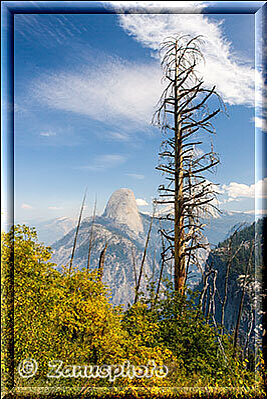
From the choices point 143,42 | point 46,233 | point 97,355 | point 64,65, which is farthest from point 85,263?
point 143,42

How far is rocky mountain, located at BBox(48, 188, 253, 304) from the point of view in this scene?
3148 millimetres

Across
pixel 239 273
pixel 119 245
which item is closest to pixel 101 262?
pixel 119 245

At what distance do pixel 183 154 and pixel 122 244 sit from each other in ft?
3.46

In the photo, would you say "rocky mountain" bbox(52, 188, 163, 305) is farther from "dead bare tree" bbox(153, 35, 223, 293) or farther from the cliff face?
"dead bare tree" bbox(153, 35, 223, 293)

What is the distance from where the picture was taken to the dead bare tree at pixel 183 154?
10.4 feet

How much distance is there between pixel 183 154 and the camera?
326 centimetres

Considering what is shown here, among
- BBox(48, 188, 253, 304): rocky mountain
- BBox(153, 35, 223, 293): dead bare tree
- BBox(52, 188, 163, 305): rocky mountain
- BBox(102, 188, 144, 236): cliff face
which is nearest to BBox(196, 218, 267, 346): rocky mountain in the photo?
BBox(48, 188, 253, 304): rocky mountain

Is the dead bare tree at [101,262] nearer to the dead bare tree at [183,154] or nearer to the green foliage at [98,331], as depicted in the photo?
the green foliage at [98,331]

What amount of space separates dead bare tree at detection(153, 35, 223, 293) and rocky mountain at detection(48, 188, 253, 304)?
146 mm

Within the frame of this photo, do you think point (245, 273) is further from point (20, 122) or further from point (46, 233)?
point (20, 122)

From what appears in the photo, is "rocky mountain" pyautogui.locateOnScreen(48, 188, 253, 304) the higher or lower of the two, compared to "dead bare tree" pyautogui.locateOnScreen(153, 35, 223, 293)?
lower

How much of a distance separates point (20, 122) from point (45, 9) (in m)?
1.06

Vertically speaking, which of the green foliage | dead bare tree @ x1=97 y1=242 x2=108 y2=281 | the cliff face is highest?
the cliff face

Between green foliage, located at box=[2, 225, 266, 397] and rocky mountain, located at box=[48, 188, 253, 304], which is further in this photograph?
rocky mountain, located at box=[48, 188, 253, 304]
